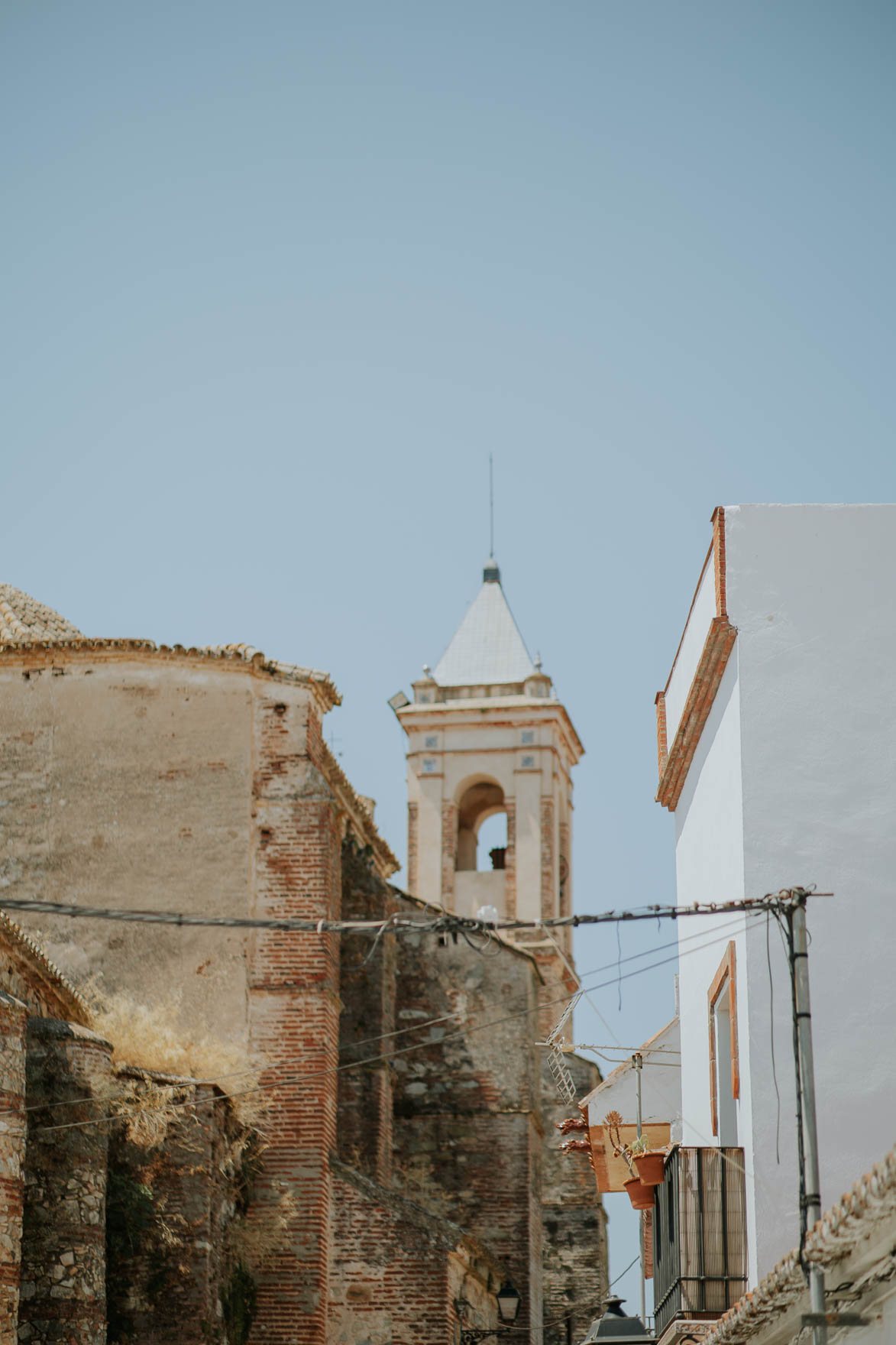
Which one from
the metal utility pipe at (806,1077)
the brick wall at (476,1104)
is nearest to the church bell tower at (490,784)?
the brick wall at (476,1104)

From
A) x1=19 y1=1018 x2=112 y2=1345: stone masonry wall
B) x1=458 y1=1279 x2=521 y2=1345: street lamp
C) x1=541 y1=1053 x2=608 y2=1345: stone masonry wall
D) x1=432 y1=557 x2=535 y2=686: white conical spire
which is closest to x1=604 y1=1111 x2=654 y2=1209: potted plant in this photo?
x1=458 y1=1279 x2=521 y2=1345: street lamp

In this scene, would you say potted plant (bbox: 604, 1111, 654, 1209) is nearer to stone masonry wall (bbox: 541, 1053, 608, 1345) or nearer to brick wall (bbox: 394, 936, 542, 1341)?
brick wall (bbox: 394, 936, 542, 1341)

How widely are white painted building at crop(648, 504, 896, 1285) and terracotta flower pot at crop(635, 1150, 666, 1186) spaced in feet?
1.68

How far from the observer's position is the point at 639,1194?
54.0 feet

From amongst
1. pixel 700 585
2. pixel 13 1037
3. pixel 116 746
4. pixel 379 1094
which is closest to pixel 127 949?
pixel 116 746

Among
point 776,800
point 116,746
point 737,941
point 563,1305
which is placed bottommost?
point 563,1305

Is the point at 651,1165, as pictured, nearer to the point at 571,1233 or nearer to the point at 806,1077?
the point at 806,1077

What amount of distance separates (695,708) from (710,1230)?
13.8 ft

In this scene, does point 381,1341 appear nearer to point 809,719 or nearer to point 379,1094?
point 379,1094

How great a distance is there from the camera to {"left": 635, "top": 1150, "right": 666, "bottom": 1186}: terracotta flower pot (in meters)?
15.5

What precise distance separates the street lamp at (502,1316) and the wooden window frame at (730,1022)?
6281 mm

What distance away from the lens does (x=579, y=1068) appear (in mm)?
29906

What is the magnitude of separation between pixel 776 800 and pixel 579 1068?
17.0 m

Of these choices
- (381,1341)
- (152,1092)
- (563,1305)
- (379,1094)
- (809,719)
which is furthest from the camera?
(563,1305)
